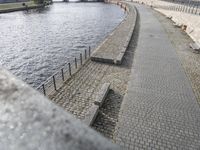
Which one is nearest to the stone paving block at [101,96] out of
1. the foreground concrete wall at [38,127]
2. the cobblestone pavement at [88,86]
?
the cobblestone pavement at [88,86]

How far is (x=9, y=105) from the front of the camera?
0.98 m

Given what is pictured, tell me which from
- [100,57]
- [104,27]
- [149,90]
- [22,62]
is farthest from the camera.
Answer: [104,27]

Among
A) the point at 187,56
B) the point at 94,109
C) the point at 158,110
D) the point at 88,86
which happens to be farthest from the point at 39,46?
the point at 158,110

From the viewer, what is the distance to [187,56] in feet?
63.3

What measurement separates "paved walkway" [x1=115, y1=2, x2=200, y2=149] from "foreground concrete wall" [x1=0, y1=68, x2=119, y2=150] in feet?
25.5

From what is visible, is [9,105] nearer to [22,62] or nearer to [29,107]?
[29,107]

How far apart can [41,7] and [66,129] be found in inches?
3203

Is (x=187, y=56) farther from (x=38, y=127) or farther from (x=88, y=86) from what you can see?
(x=38, y=127)

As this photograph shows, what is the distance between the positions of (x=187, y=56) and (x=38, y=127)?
20315 millimetres

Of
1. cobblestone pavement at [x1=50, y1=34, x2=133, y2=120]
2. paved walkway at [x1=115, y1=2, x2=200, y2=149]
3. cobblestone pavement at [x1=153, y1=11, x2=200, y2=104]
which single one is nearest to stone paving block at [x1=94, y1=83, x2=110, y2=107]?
cobblestone pavement at [x1=50, y1=34, x2=133, y2=120]

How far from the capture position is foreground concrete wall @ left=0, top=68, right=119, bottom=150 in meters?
0.85

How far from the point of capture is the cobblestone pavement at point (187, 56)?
14.3m

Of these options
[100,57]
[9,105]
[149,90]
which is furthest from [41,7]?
[9,105]

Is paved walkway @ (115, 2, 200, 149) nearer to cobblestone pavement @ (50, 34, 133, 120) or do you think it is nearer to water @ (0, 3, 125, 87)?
cobblestone pavement @ (50, 34, 133, 120)
